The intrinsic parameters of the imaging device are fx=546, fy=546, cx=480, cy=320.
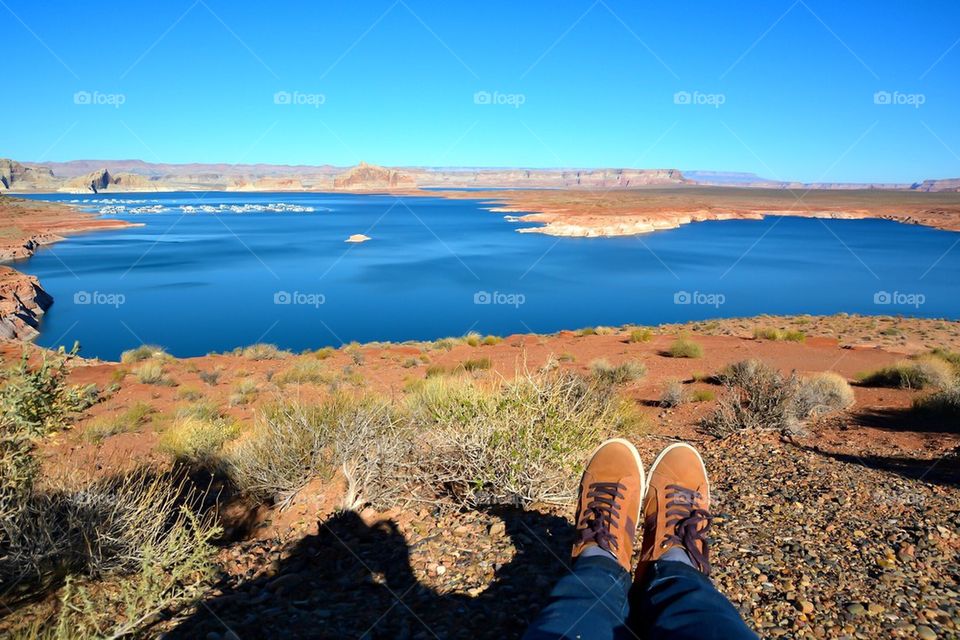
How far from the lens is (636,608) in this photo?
7.03 feet

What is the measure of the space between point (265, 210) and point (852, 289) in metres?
99.0

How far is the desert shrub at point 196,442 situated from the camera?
18.5ft

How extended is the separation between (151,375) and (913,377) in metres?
15.6

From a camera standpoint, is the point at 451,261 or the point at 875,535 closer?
the point at 875,535

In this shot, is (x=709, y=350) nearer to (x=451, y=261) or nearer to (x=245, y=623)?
(x=245, y=623)

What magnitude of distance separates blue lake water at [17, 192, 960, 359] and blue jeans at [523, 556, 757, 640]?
23660 millimetres

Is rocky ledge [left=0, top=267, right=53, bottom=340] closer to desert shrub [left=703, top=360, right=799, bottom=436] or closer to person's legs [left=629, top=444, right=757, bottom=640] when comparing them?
desert shrub [left=703, top=360, right=799, bottom=436]

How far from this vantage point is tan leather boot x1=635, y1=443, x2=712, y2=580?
2.44 metres

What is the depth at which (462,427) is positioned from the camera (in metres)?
3.93

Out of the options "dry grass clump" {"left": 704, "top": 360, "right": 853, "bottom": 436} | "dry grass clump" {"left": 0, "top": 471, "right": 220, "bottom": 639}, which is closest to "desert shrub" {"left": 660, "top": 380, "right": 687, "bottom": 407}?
"dry grass clump" {"left": 704, "top": 360, "right": 853, "bottom": 436}

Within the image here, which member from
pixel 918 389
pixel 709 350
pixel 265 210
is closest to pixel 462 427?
pixel 918 389

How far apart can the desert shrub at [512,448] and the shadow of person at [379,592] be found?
0.66 ft

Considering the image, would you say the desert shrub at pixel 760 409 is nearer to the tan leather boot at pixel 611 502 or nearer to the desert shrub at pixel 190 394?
the tan leather boot at pixel 611 502

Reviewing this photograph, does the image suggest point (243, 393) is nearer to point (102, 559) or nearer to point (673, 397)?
point (673, 397)
